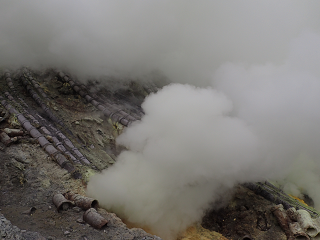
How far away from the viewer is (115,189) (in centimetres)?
514

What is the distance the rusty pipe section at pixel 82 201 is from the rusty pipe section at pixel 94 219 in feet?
0.75

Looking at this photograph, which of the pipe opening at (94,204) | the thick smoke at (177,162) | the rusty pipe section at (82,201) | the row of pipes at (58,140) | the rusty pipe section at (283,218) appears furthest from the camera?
the row of pipes at (58,140)

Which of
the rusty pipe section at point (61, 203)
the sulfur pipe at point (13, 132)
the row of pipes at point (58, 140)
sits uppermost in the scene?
the row of pipes at point (58, 140)

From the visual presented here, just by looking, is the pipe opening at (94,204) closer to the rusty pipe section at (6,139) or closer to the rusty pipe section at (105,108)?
the rusty pipe section at (6,139)

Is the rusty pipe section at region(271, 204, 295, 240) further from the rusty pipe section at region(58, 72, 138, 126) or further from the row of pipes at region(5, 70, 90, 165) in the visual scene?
the row of pipes at region(5, 70, 90, 165)

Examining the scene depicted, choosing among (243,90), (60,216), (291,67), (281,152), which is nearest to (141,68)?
(243,90)

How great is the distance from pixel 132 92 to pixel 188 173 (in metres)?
4.94

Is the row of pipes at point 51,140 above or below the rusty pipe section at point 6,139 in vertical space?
above

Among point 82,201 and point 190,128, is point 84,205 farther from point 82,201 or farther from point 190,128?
point 190,128

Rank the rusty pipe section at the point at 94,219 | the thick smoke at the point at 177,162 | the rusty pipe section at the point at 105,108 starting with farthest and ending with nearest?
1. the rusty pipe section at the point at 105,108
2. the thick smoke at the point at 177,162
3. the rusty pipe section at the point at 94,219

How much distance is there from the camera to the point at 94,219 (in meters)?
4.09

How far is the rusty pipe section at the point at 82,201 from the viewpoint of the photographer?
4434mm

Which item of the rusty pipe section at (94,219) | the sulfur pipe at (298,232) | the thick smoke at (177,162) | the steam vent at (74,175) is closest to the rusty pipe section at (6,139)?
the steam vent at (74,175)

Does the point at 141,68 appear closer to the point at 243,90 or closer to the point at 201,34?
the point at 201,34
